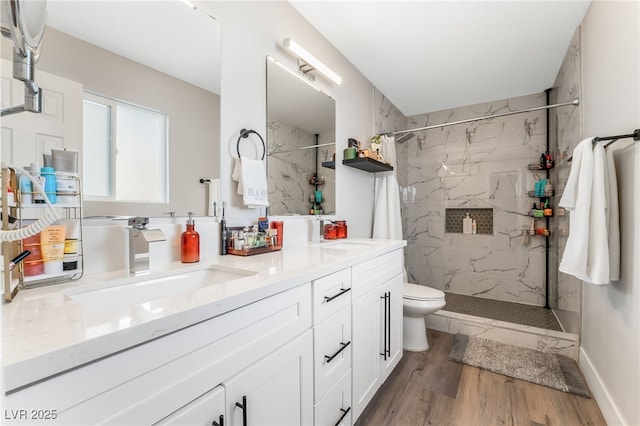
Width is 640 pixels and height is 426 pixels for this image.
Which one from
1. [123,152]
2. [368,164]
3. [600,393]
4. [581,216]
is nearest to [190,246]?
[123,152]

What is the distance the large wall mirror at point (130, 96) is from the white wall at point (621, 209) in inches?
78.2

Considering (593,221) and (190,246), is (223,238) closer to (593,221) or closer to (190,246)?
(190,246)

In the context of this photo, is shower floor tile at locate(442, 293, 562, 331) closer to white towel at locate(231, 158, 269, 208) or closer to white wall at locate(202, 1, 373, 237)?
white wall at locate(202, 1, 373, 237)

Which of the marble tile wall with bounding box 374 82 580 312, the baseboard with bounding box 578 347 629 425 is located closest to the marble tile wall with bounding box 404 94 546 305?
the marble tile wall with bounding box 374 82 580 312

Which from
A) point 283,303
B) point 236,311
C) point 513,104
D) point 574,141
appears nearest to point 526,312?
point 574,141

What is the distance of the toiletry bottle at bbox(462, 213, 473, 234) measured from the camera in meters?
3.60

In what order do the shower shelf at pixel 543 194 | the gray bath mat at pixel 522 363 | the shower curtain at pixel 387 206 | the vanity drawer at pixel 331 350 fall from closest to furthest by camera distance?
the vanity drawer at pixel 331 350
the gray bath mat at pixel 522 363
the shower curtain at pixel 387 206
the shower shelf at pixel 543 194

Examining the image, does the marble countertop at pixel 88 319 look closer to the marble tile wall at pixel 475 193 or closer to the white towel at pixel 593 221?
the white towel at pixel 593 221

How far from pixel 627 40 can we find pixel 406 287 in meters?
2.00

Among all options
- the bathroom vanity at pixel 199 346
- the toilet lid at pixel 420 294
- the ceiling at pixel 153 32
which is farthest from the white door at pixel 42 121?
the toilet lid at pixel 420 294

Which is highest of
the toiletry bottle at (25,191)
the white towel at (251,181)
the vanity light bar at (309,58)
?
the vanity light bar at (309,58)

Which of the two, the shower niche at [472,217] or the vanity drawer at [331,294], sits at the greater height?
the shower niche at [472,217]

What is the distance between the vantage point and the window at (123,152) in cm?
101

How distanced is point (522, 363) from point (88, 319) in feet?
8.55
